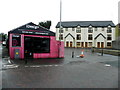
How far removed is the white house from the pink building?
3117cm

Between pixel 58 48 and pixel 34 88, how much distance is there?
401 inches

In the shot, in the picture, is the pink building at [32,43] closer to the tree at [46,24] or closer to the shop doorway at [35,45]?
the shop doorway at [35,45]

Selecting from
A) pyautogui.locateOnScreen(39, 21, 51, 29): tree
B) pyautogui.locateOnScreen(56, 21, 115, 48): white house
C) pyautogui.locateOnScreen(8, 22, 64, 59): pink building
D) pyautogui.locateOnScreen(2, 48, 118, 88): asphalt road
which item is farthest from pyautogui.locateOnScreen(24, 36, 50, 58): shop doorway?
pyautogui.locateOnScreen(39, 21, 51, 29): tree

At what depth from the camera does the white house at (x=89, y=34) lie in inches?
1788

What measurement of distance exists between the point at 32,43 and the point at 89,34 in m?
37.5

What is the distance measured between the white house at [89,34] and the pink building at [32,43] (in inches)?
1227

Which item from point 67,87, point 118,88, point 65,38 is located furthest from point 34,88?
point 65,38

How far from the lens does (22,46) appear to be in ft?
42.5

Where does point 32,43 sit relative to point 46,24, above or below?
below

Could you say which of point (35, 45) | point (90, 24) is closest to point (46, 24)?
point (90, 24)

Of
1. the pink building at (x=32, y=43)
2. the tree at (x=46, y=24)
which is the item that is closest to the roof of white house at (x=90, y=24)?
the tree at (x=46, y=24)

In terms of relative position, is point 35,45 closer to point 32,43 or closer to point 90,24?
point 32,43

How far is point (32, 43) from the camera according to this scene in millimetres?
13438

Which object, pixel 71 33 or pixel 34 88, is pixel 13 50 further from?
pixel 71 33
